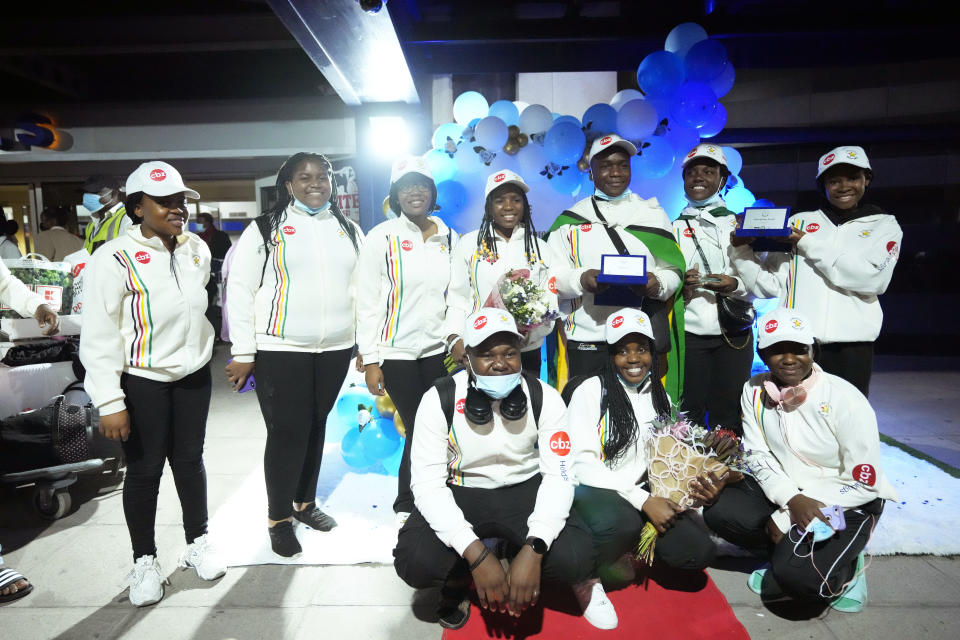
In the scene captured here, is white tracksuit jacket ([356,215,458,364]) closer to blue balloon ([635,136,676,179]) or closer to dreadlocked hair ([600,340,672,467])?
dreadlocked hair ([600,340,672,467])

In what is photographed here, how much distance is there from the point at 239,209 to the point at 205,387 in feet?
40.0

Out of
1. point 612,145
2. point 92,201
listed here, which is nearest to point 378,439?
point 612,145

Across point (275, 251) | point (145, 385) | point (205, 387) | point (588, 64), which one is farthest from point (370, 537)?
point (588, 64)

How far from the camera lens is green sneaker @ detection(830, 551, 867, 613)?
2.54 metres

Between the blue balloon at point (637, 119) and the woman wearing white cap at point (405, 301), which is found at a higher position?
the blue balloon at point (637, 119)

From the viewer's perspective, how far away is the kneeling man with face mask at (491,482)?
2.30m

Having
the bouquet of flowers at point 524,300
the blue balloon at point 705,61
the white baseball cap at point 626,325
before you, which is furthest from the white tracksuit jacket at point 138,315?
the blue balloon at point 705,61

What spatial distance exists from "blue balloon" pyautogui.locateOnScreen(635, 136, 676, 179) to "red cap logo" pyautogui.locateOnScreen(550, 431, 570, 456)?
8.92ft

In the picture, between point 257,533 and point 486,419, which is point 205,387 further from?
point 486,419

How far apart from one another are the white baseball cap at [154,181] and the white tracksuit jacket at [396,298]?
927 millimetres

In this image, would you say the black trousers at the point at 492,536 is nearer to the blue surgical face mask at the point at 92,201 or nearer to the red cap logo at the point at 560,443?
the red cap logo at the point at 560,443

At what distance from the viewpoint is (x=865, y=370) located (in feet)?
10.1

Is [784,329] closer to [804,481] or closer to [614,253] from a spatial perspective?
[804,481]

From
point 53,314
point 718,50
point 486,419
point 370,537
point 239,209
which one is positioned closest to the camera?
point 486,419
